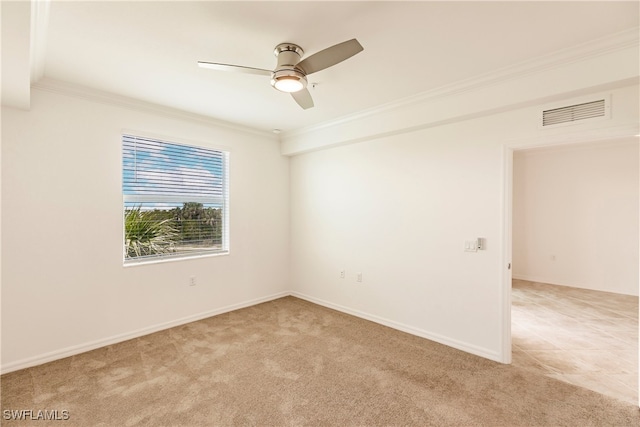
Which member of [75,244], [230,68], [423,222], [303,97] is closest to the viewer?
[230,68]

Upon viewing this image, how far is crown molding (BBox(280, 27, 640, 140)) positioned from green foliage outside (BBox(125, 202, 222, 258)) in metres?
2.60

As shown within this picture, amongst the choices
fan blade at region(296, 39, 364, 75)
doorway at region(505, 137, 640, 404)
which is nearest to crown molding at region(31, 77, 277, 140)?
fan blade at region(296, 39, 364, 75)

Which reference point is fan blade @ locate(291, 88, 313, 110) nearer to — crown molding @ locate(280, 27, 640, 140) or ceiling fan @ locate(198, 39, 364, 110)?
ceiling fan @ locate(198, 39, 364, 110)

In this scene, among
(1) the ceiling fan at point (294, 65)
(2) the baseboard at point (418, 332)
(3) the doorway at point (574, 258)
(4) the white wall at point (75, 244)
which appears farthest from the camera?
(3) the doorway at point (574, 258)

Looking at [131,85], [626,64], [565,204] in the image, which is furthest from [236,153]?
[565,204]

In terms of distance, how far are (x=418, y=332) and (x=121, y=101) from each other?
419 cm

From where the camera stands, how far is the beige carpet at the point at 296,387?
2.04 metres

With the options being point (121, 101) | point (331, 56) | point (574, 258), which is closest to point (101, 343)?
point (121, 101)

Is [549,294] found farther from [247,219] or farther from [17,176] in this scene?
[17,176]

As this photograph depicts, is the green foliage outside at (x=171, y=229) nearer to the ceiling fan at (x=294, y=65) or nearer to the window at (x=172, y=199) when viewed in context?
the window at (x=172, y=199)

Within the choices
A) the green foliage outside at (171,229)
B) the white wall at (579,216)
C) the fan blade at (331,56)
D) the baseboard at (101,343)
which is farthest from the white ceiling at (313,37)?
the white wall at (579,216)

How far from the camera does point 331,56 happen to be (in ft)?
6.15

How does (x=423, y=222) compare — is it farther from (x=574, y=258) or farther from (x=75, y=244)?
(x=574, y=258)

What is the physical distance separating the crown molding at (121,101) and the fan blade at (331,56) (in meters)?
2.24
